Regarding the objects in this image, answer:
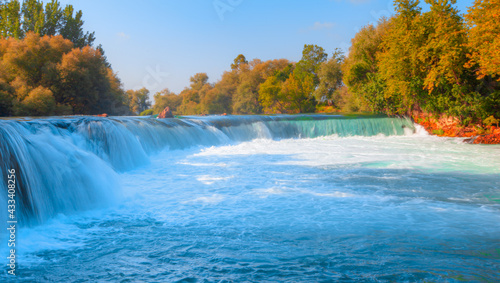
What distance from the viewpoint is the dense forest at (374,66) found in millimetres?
18500

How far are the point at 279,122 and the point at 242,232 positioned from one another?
63.3 feet

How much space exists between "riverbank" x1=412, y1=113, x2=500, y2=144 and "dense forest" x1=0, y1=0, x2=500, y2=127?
59 centimetres

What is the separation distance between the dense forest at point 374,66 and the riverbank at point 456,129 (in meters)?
0.59

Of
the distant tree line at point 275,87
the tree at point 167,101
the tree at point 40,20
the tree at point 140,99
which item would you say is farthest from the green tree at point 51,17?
the tree at point 140,99

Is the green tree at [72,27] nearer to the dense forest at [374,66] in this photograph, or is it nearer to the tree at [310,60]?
the dense forest at [374,66]

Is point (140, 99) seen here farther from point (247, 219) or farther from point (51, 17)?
point (247, 219)

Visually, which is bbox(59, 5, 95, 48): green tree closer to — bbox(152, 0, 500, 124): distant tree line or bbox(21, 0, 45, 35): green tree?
bbox(21, 0, 45, 35): green tree

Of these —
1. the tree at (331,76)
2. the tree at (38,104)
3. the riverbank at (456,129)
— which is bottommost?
the riverbank at (456,129)

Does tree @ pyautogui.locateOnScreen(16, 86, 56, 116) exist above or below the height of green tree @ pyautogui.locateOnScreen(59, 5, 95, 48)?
below

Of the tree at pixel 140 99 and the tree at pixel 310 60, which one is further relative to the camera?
the tree at pixel 140 99

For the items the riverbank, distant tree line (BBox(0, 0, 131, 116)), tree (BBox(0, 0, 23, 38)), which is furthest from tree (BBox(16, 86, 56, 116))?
the riverbank

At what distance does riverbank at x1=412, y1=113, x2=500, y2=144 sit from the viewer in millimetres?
17812

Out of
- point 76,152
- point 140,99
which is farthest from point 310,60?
point 140,99

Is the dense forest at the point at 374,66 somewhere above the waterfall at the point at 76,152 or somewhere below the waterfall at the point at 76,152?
above
